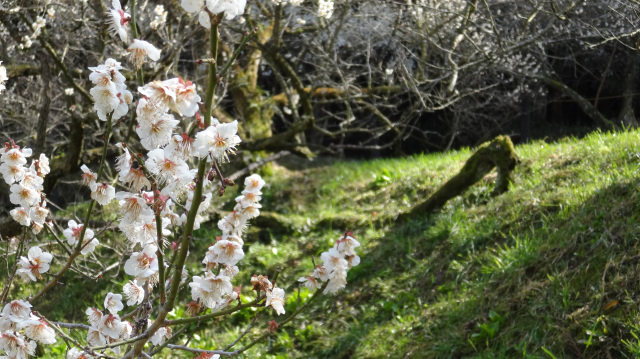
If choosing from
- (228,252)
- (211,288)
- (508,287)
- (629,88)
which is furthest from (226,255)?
(629,88)

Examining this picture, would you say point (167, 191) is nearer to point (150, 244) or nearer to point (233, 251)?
point (233, 251)

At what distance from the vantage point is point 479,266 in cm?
406

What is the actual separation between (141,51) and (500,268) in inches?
108

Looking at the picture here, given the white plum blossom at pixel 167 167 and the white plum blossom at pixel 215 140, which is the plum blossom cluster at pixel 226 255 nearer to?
the white plum blossom at pixel 167 167

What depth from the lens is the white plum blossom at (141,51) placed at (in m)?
1.68

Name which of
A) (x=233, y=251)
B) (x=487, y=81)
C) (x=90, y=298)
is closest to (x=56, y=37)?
(x=90, y=298)

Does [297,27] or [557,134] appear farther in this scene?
[557,134]

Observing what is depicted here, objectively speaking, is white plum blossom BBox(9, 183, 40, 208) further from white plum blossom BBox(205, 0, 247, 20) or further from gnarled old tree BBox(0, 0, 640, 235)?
gnarled old tree BBox(0, 0, 640, 235)

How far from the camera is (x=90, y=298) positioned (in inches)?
224

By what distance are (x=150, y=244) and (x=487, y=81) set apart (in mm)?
8560

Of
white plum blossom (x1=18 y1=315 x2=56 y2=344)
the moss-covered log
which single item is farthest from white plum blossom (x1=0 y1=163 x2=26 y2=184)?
the moss-covered log

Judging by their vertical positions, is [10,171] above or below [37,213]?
above

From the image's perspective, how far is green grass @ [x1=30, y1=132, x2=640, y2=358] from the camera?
3139 millimetres

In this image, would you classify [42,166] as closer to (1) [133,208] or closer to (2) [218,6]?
(1) [133,208]
